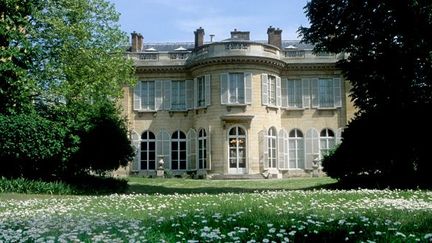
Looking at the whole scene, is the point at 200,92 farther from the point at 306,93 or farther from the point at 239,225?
the point at 239,225

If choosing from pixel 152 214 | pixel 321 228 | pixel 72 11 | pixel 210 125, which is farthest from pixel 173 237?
pixel 210 125

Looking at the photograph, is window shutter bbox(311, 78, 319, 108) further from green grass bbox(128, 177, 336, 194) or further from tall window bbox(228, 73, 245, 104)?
green grass bbox(128, 177, 336, 194)

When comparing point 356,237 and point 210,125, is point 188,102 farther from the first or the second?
point 356,237

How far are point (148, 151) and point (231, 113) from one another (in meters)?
6.84

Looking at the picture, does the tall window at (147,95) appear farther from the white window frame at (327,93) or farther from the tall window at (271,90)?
the white window frame at (327,93)

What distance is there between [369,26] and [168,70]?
18035 millimetres

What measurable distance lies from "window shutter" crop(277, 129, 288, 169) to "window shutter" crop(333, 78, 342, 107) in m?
4.18

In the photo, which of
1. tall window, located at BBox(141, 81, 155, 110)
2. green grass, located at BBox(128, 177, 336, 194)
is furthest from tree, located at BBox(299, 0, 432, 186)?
tall window, located at BBox(141, 81, 155, 110)

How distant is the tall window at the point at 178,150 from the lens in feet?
Answer: 113

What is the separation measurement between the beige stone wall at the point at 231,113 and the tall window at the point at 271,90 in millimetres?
418

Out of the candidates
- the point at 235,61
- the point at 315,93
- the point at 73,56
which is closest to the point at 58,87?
the point at 73,56

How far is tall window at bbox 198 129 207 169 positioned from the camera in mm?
32469

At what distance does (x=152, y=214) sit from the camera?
9133 millimetres

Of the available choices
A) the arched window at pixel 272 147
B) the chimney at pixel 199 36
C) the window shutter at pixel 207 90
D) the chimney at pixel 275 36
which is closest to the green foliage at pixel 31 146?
the window shutter at pixel 207 90
